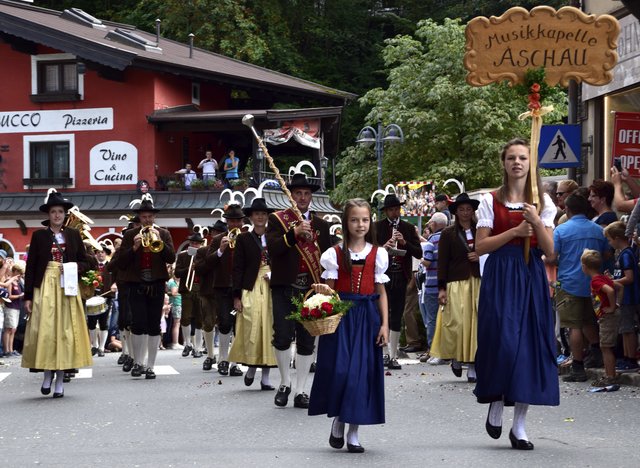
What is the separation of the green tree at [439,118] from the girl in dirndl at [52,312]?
33.3 m

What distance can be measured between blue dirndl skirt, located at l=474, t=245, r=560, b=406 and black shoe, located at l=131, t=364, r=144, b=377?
826 cm

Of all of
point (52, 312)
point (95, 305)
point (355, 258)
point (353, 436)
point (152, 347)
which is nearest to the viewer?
point (353, 436)

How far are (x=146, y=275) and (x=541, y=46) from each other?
22.5 feet

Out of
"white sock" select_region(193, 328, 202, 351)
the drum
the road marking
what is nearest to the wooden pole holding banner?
the road marking

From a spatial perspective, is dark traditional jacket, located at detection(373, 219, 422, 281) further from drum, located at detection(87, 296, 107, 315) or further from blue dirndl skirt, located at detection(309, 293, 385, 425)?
blue dirndl skirt, located at detection(309, 293, 385, 425)

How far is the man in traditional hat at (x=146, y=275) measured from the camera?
16266mm

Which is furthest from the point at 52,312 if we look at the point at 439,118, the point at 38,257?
the point at 439,118

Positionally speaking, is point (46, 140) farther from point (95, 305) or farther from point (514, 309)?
Answer: point (514, 309)

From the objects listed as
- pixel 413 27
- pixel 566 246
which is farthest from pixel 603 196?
pixel 413 27

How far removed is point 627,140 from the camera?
15.1 m

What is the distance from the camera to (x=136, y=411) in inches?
485

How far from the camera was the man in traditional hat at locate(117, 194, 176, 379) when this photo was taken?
53.4 feet

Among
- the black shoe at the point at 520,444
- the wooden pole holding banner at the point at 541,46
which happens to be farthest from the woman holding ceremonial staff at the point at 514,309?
the wooden pole holding banner at the point at 541,46

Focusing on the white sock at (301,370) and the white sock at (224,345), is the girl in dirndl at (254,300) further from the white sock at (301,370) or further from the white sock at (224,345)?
the white sock at (224,345)
